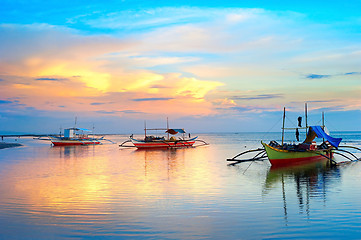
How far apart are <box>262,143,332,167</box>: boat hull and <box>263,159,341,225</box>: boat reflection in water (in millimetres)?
800

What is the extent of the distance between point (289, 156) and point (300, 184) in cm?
824

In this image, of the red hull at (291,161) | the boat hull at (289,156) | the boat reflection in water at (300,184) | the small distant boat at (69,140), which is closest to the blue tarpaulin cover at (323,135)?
the boat hull at (289,156)

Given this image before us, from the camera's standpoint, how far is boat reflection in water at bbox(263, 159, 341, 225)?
11.7m

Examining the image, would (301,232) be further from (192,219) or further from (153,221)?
(153,221)

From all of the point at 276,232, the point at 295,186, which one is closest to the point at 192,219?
the point at 276,232

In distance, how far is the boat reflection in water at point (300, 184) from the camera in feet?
38.5

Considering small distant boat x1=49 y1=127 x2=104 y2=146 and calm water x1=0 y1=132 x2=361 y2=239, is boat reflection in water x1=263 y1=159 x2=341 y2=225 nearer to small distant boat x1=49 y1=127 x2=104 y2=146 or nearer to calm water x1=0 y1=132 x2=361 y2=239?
calm water x1=0 y1=132 x2=361 y2=239

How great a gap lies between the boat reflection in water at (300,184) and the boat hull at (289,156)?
800mm

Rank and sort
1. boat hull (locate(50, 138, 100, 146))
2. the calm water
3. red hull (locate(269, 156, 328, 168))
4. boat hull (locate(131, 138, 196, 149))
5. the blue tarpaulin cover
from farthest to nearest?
boat hull (locate(50, 138, 100, 146)) → boat hull (locate(131, 138, 196, 149)) → the blue tarpaulin cover → red hull (locate(269, 156, 328, 168)) → the calm water

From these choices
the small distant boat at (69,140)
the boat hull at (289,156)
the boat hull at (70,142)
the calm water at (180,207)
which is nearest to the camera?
the calm water at (180,207)

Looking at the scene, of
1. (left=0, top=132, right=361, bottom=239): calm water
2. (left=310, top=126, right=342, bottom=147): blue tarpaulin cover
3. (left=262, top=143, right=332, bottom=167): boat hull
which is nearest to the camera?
(left=0, top=132, right=361, bottom=239): calm water

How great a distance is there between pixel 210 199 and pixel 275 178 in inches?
291

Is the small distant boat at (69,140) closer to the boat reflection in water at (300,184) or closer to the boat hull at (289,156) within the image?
the boat hull at (289,156)

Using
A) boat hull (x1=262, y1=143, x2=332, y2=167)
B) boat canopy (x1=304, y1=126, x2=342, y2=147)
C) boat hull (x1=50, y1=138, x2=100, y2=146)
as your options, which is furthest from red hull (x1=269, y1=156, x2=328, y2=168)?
boat hull (x1=50, y1=138, x2=100, y2=146)
